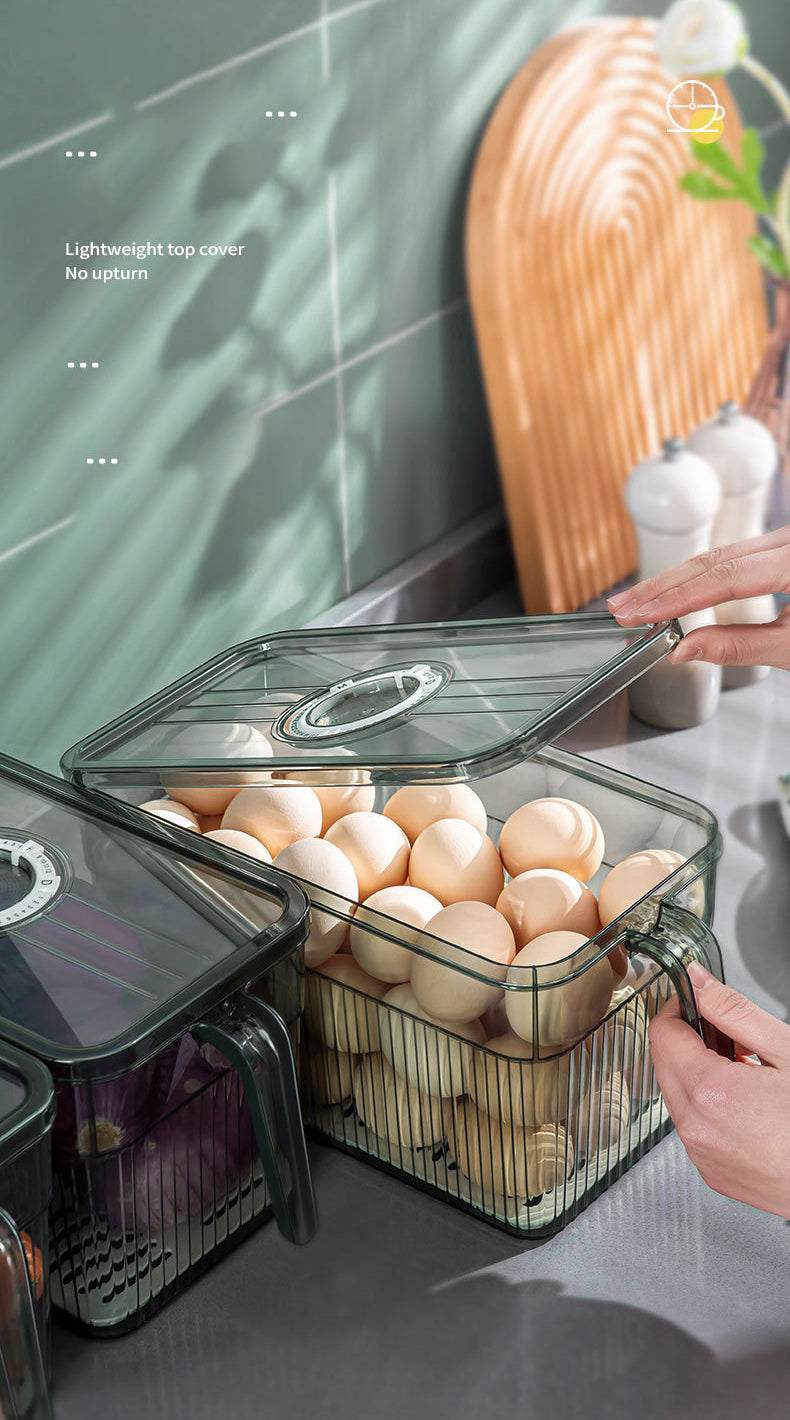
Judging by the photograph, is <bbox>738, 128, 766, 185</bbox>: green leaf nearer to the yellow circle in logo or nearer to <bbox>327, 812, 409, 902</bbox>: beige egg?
the yellow circle in logo

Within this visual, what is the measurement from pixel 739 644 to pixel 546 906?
206 millimetres

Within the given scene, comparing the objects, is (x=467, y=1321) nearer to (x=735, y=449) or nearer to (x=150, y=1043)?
(x=150, y=1043)

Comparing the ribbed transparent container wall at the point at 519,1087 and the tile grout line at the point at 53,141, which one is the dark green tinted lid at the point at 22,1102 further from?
the tile grout line at the point at 53,141

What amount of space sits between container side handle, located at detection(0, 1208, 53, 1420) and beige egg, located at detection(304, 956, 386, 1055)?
8.1 inches

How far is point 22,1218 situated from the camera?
59 centimetres

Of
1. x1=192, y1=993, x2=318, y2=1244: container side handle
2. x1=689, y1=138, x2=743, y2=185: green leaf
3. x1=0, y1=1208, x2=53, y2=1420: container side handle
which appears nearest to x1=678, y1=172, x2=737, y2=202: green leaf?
x1=689, y1=138, x2=743, y2=185: green leaf

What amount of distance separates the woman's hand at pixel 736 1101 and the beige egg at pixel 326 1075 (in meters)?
0.16

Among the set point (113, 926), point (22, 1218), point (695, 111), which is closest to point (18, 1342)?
point (22, 1218)

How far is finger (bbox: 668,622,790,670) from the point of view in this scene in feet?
2.72

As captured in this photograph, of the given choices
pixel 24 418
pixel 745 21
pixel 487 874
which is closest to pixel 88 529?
pixel 24 418

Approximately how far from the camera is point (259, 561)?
3.59ft

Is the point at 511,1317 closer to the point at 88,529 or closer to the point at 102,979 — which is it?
the point at 102,979

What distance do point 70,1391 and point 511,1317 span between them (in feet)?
0.65

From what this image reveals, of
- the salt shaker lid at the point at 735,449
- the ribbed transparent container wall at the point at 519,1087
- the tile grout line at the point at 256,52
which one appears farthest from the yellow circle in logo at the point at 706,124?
the ribbed transparent container wall at the point at 519,1087
